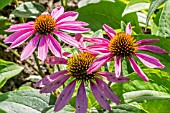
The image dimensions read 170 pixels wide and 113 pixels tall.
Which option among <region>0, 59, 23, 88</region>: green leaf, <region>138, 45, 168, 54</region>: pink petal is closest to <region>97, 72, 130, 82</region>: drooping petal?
<region>138, 45, 168, 54</region>: pink petal

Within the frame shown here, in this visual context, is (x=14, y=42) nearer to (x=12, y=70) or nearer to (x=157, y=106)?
(x=12, y=70)

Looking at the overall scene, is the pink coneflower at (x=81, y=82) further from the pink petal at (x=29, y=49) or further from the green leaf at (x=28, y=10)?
the green leaf at (x=28, y=10)

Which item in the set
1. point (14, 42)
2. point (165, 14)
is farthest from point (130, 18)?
point (14, 42)

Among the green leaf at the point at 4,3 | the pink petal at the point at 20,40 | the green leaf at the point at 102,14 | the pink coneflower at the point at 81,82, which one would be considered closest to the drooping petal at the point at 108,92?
the pink coneflower at the point at 81,82

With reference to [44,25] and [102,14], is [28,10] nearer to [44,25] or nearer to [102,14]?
[102,14]

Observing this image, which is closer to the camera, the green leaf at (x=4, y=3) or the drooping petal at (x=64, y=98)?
the drooping petal at (x=64, y=98)
